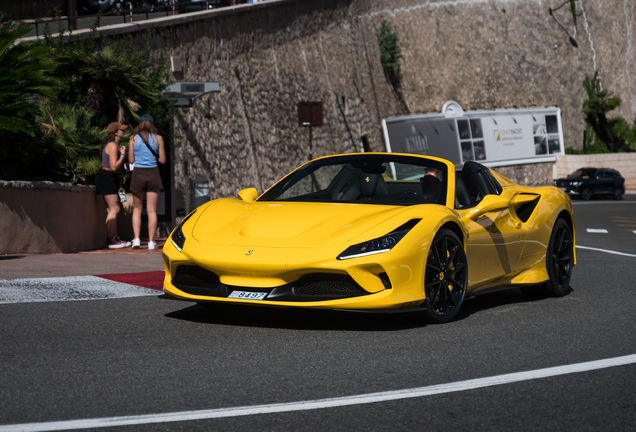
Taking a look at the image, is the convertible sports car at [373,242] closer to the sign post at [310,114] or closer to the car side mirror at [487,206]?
the car side mirror at [487,206]

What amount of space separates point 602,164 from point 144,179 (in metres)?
41.4

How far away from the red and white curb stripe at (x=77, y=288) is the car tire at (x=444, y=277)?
2633 millimetres

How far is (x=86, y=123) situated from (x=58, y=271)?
5206 millimetres

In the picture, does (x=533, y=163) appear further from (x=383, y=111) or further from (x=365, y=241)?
(x=365, y=241)

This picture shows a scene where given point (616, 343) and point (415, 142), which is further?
point (415, 142)

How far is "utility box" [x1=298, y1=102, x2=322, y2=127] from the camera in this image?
66.8 feet

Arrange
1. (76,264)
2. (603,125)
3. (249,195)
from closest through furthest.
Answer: (249,195) → (76,264) → (603,125)

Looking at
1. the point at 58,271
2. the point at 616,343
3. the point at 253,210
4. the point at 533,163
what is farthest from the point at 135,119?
the point at 533,163

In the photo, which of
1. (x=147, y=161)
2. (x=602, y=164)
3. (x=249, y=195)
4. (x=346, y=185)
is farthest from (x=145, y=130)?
(x=602, y=164)

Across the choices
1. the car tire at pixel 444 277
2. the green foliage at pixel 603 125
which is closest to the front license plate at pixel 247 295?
the car tire at pixel 444 277

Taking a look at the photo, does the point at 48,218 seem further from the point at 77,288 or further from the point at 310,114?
the point at 310,114

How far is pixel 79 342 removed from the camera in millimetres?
4812

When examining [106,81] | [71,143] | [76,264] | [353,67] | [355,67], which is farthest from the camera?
[355,67]

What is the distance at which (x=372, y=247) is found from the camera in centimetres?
521
